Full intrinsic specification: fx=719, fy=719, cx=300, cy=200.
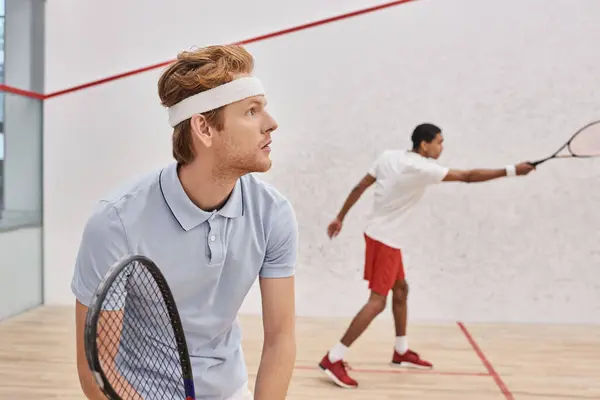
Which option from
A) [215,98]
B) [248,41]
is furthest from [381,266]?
[215,98]

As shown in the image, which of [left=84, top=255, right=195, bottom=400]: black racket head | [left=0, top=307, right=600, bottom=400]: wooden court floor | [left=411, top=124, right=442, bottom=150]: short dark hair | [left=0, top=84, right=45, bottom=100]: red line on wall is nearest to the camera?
[left=84, top=255, right=195, bottom=400]: black racket head

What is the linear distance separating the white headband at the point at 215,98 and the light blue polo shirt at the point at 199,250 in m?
0.08

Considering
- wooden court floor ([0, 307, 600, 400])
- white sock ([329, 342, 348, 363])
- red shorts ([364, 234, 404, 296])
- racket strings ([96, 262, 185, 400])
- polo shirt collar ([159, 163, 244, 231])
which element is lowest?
wooden court floor ([0, 307, 600, 400])

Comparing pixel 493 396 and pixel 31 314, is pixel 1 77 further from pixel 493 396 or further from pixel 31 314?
pixel 493 396

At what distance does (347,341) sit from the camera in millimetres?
2641

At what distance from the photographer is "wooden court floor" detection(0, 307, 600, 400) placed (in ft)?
8.25

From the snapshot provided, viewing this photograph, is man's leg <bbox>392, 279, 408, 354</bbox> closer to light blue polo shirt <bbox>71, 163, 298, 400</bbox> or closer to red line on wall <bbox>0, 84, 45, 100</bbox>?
light blue polo shirt <bbox>71, 163, 298, 400</bbox>

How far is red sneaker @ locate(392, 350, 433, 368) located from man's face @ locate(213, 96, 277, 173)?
2.05 m

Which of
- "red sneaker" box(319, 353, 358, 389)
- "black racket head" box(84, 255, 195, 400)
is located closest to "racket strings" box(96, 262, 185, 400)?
"black racket head" box(84, 255, 195, 400)

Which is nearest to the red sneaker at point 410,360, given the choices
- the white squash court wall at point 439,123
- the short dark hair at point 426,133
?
the short dark hair at point 426,133

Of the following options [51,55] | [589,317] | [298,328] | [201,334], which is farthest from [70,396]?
[589,317]

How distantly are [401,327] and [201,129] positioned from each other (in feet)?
6.72

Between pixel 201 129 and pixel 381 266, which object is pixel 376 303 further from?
pixel 201 129

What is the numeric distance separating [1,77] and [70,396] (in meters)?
1.99
